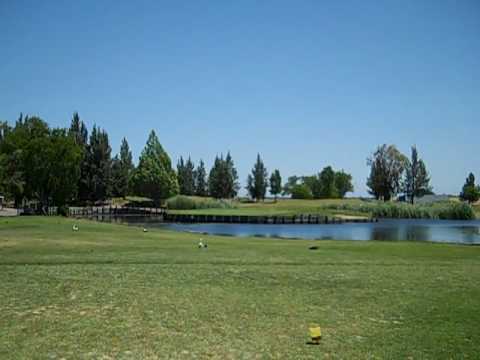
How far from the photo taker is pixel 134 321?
27.2ft

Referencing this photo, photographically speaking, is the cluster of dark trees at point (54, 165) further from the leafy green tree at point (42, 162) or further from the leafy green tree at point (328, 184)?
the leafy green tree at point (328, 184)

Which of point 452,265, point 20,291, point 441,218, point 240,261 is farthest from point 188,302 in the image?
point 441,218

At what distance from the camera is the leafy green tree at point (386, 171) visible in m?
126

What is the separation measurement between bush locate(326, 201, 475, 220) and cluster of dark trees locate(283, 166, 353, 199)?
47189 mm

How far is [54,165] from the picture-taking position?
67312mm

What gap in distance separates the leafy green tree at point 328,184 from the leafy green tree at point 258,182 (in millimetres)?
20167

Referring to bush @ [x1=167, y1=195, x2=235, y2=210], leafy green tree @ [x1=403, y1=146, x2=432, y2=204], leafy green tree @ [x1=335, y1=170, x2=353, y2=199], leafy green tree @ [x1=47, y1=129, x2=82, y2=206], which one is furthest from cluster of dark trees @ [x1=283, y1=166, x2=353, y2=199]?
leafy green tree @ [x1=47, y1=129, x2=82, y2=206]

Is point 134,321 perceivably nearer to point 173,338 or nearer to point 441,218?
point 173,338

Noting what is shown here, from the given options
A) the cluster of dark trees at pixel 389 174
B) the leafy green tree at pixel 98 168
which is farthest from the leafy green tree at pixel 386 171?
the leafy green tree at pixel 98 168

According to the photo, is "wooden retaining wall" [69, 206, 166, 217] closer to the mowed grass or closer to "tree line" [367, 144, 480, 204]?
the mowed grass

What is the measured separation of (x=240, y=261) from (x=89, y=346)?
33.0ft

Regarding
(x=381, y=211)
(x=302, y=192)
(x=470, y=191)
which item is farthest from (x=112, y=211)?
(x=470, y=191)

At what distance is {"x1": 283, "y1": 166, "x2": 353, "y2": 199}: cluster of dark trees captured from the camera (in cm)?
15262

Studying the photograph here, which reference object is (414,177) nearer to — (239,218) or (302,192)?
(302,192)
